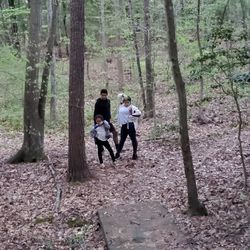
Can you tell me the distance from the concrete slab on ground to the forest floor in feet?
0.59

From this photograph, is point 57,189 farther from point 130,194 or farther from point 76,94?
point 76,94

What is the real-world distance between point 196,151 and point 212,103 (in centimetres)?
786

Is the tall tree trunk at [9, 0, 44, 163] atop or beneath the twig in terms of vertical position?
atop

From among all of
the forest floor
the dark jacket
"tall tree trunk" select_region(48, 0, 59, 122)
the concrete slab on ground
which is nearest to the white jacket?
the dark jacket

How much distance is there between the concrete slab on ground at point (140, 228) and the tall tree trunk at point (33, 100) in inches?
201

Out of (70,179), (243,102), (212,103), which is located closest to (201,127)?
(243,102)

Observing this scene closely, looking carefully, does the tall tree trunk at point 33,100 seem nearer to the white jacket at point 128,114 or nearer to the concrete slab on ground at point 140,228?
the white jacket at point 128,114

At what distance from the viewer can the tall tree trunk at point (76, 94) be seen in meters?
9.83

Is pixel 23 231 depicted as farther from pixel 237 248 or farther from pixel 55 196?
pixel 237 248

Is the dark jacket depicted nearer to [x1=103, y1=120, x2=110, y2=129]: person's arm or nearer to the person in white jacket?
the person in white jacket

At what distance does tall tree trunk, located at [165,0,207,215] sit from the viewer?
7.15 meters

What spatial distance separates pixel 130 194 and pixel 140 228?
205 cm

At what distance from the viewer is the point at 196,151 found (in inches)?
510

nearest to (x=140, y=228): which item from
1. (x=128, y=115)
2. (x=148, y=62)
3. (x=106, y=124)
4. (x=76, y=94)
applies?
(x=76, y=94)
